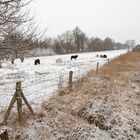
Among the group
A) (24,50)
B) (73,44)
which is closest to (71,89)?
(24,50)

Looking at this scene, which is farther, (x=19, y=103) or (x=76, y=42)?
(x=76, y=42)

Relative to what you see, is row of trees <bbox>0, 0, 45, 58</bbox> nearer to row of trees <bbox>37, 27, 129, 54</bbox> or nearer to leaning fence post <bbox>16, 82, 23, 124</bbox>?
leaning fence post <bbox>16, 82, 23, 124</bbox>

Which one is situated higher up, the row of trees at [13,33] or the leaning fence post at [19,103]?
the row of trees at [13,33]

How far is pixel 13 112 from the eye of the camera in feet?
26.9

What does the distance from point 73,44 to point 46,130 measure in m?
103

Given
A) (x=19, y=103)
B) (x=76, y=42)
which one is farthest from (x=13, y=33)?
(x=76, y=42)

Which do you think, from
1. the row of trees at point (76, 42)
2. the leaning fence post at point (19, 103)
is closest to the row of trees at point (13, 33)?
the leaning fence post at point (19, 103)

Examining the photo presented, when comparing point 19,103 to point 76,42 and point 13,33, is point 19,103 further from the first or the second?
point 76,42

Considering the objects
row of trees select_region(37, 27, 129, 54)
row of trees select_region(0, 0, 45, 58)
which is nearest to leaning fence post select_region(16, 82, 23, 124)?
row of trees select_region(0, 0, 45, 58)

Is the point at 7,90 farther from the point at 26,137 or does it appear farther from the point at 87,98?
the point at 26,137

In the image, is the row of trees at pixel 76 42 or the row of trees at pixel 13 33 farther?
the row of trees at pixel 76 42

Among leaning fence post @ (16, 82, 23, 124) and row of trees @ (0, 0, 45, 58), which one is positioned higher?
row of trees @ (0, 0, 45, 58)

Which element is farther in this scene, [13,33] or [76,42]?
[76,42]

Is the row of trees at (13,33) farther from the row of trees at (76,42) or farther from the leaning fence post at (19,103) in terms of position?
the row of trees at (76,42)
